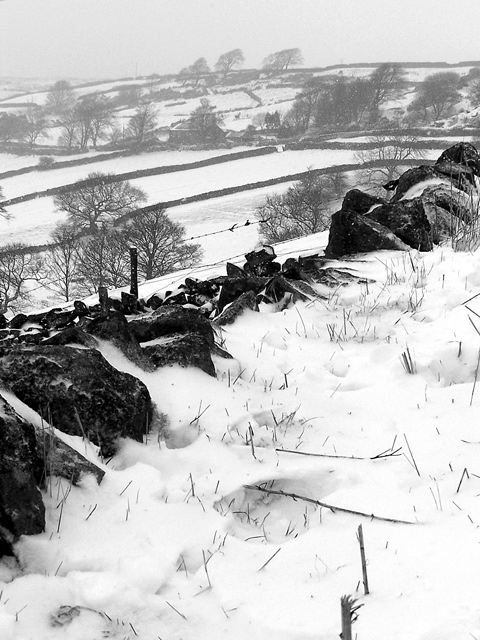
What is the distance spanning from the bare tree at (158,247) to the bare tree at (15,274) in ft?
21.2

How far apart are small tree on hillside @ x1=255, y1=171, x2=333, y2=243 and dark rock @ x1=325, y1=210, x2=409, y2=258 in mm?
31750

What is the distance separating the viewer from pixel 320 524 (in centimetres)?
192

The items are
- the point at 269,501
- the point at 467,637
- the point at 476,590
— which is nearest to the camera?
the point at 467,637

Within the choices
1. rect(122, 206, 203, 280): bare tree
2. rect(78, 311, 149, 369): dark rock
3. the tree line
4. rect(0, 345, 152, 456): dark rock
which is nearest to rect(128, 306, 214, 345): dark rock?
rect(78, 311, 149, 369): dark rock

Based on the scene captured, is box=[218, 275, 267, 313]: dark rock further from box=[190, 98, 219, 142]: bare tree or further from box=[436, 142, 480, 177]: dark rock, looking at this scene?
box=[190, 98, 219, 142]: bare tree

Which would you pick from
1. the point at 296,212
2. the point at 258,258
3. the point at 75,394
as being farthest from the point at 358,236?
the point at 296,212

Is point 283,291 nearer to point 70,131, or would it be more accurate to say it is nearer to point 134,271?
point 134,271

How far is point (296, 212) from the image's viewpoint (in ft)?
130

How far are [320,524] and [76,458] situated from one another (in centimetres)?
93

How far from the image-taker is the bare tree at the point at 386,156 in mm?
46594

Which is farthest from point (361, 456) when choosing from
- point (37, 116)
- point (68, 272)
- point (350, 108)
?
point (37, 116)

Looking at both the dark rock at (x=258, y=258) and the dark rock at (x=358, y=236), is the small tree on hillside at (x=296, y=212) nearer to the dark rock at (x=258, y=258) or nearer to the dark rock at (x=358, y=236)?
the dark rock at (x=358, y=236)

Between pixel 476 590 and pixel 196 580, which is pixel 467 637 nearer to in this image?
pixel 476 590

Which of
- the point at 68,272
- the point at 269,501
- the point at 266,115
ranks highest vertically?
the point at 266,115
